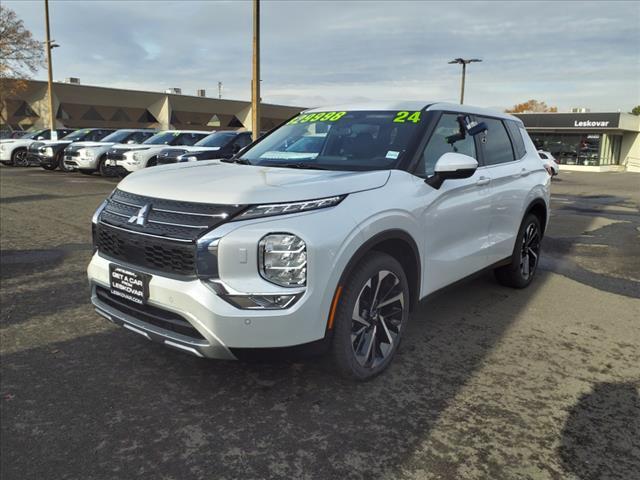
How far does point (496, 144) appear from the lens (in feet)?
16.1

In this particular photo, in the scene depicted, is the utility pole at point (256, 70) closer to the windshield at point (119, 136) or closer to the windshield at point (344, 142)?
the windshield at point (119, 136)

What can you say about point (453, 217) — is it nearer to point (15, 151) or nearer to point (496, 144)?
point (496, 144)

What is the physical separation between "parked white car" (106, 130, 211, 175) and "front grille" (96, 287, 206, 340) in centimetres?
1243

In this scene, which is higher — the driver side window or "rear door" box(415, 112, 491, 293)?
the driver side window

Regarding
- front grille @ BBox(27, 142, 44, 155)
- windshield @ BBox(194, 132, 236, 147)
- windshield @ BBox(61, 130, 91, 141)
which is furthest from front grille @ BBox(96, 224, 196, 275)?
windshield @ BBox(61, 130, 91, 141)

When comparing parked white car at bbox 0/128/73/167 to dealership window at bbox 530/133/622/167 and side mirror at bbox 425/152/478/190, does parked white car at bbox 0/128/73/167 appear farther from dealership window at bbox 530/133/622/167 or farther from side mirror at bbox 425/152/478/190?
dealership window at bbox 530/133/622/167

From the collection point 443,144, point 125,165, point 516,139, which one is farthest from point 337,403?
point 125,165

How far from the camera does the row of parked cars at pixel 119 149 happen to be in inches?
577

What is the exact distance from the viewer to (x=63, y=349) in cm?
379

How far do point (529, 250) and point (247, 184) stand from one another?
12.1ft

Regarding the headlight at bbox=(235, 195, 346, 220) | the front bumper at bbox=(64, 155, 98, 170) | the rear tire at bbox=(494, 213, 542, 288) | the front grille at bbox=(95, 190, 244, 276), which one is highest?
the headlight at bbox=(235, 195, 346, 220)

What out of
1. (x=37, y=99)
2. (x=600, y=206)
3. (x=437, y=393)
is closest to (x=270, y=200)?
(x=437, y=393)

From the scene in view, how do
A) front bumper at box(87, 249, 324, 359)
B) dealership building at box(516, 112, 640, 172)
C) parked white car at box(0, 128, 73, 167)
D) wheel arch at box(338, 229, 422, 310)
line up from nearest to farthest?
front bumper at box(87, 249, 324, 359)
wheel arch at box(338, 229, 422, 310)
parked white car at box(0, 128, 73, 167)
dealership building at box(516, 112, 640, 172)

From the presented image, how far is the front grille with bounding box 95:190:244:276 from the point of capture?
9.21 ft
